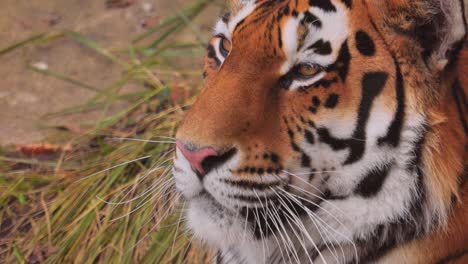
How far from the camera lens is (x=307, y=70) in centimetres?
176

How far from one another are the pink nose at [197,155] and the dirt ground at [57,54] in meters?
1.96

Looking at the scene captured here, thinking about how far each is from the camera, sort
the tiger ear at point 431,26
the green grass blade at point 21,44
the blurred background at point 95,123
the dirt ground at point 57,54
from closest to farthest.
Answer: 1. the tiger ear at point 431,26
2. the blurred background at point 95,123
3. the dirt ground at point 57,54
4. the green grass blade at point 21,44

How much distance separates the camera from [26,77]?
4.03 meters

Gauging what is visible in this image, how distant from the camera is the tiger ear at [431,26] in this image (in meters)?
1.66

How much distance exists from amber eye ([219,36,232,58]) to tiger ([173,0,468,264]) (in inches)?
5.0

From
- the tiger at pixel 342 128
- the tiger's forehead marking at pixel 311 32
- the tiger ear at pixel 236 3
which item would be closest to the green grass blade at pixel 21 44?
the tiger ear at pixel 236 3

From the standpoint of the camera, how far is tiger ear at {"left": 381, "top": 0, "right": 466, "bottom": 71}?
65.3 inches

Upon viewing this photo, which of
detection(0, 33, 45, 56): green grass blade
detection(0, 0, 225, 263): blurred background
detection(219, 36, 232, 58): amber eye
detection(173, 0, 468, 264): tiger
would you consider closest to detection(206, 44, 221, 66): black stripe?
detection(219, 36, 232, 58): amber eye

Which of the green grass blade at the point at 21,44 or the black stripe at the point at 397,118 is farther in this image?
the green grass blade at the point at 21,44

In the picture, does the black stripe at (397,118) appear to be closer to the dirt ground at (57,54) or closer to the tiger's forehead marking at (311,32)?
the tiger's forehead marking at (311,32)

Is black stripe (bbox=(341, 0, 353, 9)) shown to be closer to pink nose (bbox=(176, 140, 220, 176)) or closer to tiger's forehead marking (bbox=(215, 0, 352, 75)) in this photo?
tiger's forehead marking (bbox=(215, 0, 352, 75))

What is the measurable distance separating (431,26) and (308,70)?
30 centimetres

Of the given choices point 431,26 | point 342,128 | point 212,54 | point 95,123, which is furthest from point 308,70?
point 95,123

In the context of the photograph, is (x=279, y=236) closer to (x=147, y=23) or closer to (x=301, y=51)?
(x=301, y=51)
